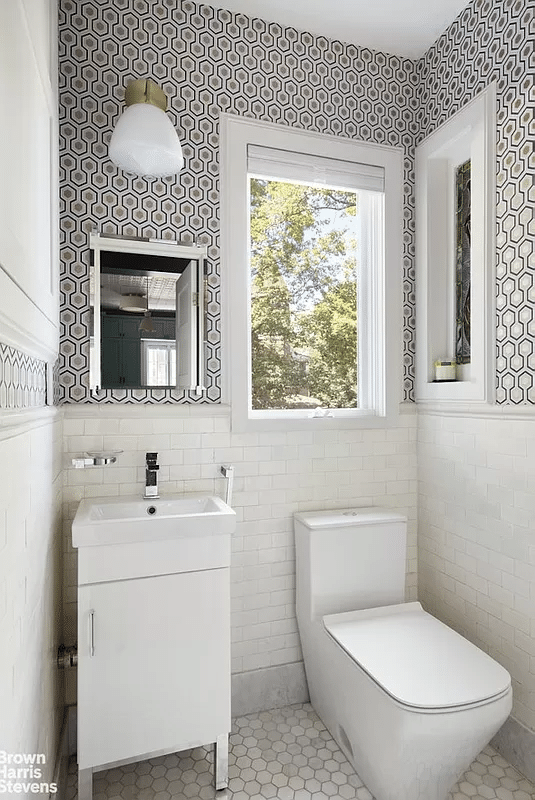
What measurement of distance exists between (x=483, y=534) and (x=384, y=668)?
0.71m

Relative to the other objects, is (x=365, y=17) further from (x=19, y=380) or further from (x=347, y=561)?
(x=347, y=561)

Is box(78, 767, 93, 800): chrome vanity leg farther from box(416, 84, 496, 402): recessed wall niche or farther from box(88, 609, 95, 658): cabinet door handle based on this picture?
box(416, 84, 496, 402): recessed wall niche

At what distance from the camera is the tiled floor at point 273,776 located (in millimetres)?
1755

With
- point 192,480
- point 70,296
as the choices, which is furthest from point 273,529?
point 70,296

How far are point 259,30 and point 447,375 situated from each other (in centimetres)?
165

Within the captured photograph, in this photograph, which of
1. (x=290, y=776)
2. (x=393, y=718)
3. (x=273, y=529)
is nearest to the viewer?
(x=393, y=718)

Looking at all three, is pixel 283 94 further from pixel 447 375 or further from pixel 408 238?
pixel 447 375

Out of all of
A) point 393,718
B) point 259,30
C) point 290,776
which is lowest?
point 290,776

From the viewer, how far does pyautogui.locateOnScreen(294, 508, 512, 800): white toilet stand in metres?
1.50

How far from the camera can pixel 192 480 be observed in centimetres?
214

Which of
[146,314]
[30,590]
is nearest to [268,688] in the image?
[30,590]

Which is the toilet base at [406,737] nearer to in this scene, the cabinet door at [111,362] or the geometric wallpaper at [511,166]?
the geometric wallpaper at [511,166]

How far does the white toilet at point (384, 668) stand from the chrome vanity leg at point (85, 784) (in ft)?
2.78

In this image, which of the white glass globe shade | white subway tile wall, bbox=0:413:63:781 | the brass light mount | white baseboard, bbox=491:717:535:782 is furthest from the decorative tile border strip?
white baseboard, bbox=491:717:535:782
